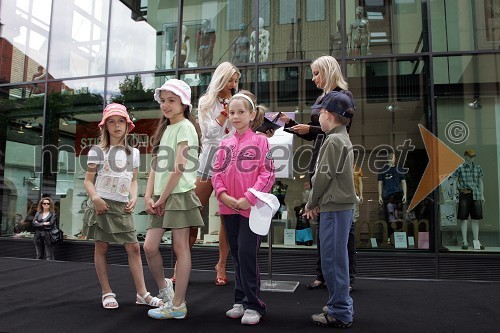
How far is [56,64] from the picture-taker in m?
7.56

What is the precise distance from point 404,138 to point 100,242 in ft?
16.2

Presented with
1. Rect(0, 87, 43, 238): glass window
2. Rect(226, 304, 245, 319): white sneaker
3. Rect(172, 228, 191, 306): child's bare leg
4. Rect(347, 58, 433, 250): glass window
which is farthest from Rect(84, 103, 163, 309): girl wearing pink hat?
Rect(0, 87, 43, 238): glass window

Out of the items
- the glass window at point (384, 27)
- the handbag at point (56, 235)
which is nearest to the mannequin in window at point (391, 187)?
the glass window at point (384, 27)

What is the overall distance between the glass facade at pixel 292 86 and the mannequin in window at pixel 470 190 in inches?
0.9

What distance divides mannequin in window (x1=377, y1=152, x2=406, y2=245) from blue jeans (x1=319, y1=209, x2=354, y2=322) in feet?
13.3

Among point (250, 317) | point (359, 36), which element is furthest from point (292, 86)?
point (250, 317)

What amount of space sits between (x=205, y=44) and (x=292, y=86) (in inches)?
66.4

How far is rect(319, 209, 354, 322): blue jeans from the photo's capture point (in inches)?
87.1

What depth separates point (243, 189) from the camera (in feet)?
7.80

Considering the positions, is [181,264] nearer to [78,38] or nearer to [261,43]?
[261,43]

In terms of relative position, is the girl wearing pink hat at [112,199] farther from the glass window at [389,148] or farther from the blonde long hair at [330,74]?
the glass window at [389,148]

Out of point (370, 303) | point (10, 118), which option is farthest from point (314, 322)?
point (10, 118)

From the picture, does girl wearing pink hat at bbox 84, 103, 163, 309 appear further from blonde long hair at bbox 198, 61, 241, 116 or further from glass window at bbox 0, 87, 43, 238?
glass window at bbox 0, 87, 43, 238

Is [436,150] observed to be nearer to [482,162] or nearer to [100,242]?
[482,162]
